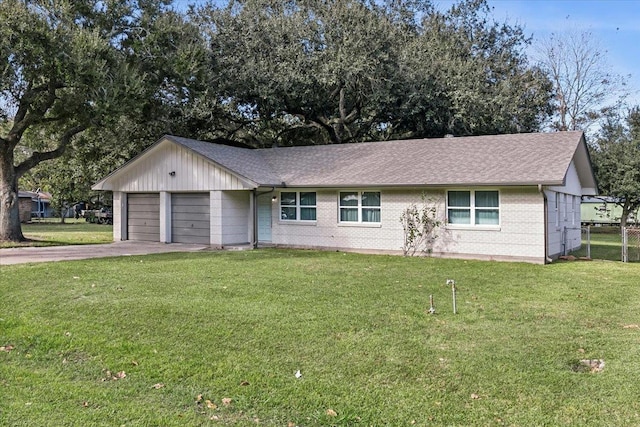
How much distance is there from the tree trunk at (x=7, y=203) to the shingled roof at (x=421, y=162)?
21.2 ft

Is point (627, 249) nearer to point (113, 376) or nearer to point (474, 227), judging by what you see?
point (474, 227)

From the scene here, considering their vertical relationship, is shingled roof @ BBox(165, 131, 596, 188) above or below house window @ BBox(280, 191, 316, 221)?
above

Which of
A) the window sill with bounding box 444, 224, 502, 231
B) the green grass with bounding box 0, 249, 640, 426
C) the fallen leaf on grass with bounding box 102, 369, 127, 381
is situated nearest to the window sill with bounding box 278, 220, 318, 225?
the window sill with bounding box 444, 224, 502, 231

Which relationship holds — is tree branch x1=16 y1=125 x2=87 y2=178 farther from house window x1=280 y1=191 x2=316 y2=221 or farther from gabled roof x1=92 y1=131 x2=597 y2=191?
house window x1=280 y1=191 x2=316 y2=221

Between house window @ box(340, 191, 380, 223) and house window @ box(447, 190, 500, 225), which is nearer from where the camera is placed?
house window @ box(447, 190, 500, 225)

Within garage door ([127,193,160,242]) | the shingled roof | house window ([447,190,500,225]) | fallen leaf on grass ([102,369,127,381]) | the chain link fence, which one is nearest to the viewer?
fallen leaf on grass ([102,369,127,381])

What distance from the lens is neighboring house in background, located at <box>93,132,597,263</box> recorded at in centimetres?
1423

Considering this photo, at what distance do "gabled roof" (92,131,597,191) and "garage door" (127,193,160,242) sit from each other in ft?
9.64

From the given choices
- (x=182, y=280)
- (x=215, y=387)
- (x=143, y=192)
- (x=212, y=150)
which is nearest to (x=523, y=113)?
(x=212, y=150)

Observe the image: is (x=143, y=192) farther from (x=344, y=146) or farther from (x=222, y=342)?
(x=222, y=342)

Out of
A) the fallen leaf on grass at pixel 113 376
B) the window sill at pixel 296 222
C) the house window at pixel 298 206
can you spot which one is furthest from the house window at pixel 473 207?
the fallen leaf on grass at pixel 113 376

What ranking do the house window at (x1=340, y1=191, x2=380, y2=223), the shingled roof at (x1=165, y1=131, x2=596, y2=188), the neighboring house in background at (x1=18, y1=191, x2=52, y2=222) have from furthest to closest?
1. the neighboring house in background at (x1=18, y1=191, x2=52, y2=222)
2. the house window at (x1=340, y1=191, x2=380, y2=223)
3. the shingled roof at (x1=165, y1=131, x2=596, y2=188)

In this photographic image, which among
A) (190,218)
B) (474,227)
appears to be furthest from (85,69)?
(474,227)

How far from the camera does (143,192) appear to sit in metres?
19.8
